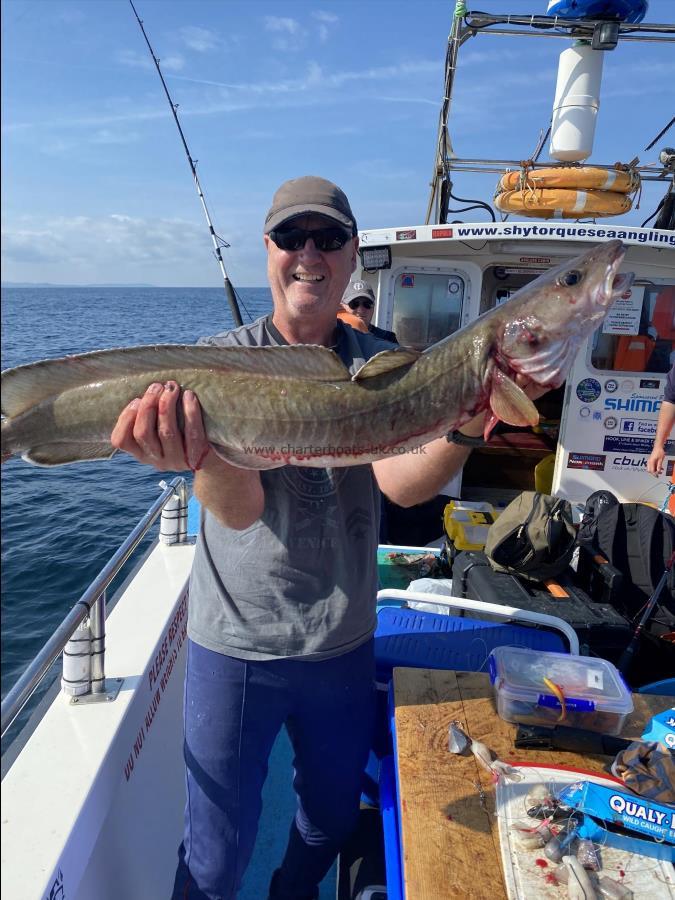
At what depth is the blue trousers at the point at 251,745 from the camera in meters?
2.64

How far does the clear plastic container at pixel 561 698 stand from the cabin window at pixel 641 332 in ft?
18.5

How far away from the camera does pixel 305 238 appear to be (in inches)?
105

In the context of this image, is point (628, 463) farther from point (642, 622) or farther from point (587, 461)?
point (642, 622)

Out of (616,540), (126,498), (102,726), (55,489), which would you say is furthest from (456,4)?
(55,489)

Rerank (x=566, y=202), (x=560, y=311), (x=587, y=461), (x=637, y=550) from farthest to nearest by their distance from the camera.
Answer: (x=587, y=461) → (x=566, y=202) → (x=637, y=550) → (x=560, y=311)

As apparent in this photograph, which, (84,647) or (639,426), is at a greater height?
(639,426)

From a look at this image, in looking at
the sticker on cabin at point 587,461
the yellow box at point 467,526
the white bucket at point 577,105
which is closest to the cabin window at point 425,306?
the white bucket at point 577,105

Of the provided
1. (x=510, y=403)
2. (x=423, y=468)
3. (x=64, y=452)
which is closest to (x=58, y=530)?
(x=64, y=452)

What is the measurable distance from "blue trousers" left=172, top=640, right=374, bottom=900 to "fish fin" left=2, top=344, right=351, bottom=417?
4.07 feet

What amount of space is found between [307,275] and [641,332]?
6178 mm

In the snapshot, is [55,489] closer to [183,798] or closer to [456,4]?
[183,798]

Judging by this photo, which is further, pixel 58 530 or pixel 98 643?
pixel 58 530

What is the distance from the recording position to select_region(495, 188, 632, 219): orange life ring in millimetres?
7230

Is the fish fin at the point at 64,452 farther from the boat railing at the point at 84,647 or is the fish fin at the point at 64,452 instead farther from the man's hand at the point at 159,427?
the boat railing at the point at 84,647
